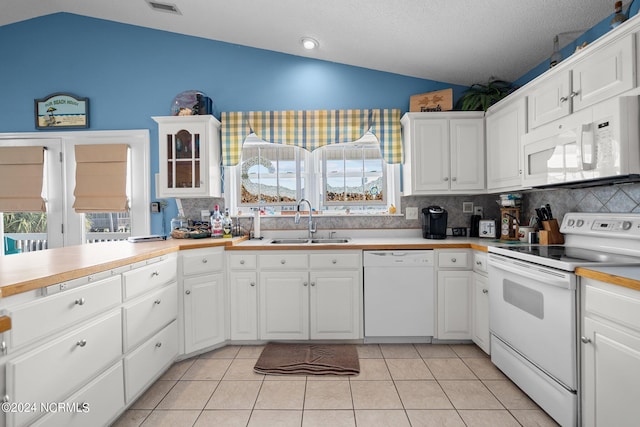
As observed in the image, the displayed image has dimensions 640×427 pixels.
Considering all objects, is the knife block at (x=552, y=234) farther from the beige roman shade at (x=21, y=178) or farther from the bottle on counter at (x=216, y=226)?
the beige roman shade at (x=21, y=178)

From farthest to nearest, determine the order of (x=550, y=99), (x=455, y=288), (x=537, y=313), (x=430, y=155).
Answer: (x=430, y=155) → (x=455, y=288) → (x=550, y=99) → (x=537, y=313)

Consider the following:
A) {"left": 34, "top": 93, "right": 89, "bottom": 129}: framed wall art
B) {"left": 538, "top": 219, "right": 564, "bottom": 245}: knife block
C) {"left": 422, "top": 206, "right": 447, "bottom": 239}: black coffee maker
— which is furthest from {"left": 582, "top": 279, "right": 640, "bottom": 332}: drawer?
{"left": 34, "top": 93, "right": 89, "bottom": 129}: framed wall art

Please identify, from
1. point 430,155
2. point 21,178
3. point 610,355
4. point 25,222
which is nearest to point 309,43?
point 430,155

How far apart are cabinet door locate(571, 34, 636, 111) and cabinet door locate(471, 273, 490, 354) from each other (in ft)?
4.37

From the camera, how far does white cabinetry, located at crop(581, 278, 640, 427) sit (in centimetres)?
119

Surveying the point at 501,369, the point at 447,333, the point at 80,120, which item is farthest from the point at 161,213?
the point at 501,369

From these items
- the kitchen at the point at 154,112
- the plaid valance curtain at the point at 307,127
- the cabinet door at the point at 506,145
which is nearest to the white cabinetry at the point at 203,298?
the kitchen at the point at 154,112

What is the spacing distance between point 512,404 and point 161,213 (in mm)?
3296

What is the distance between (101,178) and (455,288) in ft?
11.6

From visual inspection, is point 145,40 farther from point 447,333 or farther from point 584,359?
point 584,359

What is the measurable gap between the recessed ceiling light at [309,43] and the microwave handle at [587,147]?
7.12 feet

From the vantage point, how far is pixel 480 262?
2.39 m

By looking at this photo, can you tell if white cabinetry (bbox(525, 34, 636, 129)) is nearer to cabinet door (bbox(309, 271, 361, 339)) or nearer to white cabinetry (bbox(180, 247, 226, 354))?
cabinet door (bbox(309, 271, 361, 339))

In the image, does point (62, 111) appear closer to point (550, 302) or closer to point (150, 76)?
point (150, 76)
